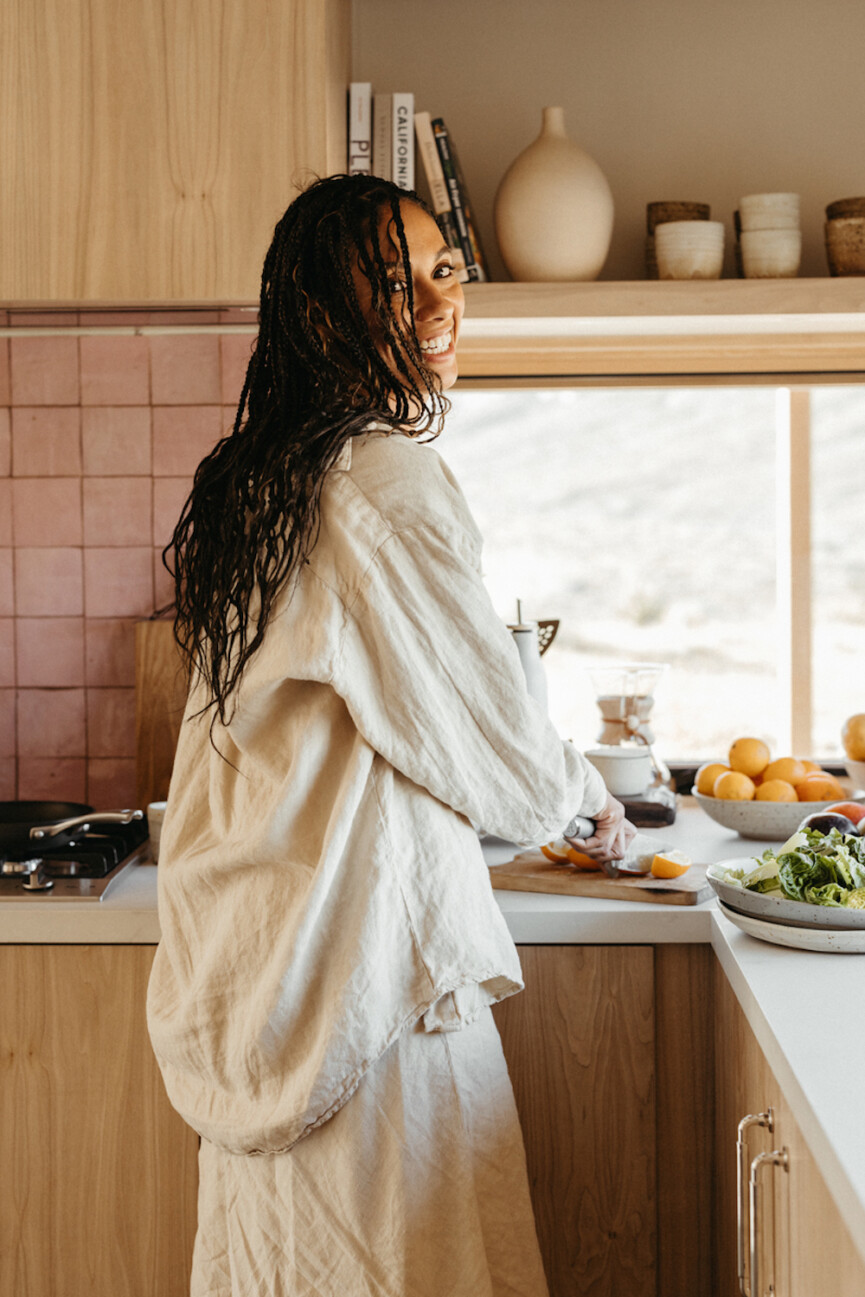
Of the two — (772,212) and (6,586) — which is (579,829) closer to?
(772,212)

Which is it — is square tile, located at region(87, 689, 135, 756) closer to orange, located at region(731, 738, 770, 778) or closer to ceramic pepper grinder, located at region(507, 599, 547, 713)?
ceramic pepper grinder, located at region(507, 599, 547, 713)

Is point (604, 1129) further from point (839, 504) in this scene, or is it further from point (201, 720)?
point (839, 504)

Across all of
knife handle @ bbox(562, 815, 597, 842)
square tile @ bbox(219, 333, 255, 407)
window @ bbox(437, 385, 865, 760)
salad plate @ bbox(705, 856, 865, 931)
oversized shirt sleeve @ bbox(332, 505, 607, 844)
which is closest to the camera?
oversized shirt sleeve @ bbox(332, 505, 607, 844)

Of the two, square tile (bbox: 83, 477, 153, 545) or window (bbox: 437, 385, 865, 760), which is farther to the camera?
window (bbox: 437, 385, 865, 760)

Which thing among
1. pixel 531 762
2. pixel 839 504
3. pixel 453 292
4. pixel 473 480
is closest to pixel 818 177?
pixel 839 504

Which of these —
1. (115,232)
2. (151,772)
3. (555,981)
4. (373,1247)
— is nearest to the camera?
(373,1247)

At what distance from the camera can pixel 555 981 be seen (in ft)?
4.58

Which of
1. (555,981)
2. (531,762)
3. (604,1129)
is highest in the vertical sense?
(531,762)

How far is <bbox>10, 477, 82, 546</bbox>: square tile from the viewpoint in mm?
1945

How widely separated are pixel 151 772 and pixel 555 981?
Answer: 812mm

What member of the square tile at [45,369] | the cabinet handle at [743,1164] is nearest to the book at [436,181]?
the square tile at [45,369]

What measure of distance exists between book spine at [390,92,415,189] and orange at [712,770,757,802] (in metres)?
1.02

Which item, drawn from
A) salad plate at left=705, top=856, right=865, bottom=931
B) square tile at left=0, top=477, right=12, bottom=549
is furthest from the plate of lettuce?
square tile at left=0, top=477, right=12, bottom=549

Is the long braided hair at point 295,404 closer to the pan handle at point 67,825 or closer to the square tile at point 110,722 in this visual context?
the pan handle at point 67,825
